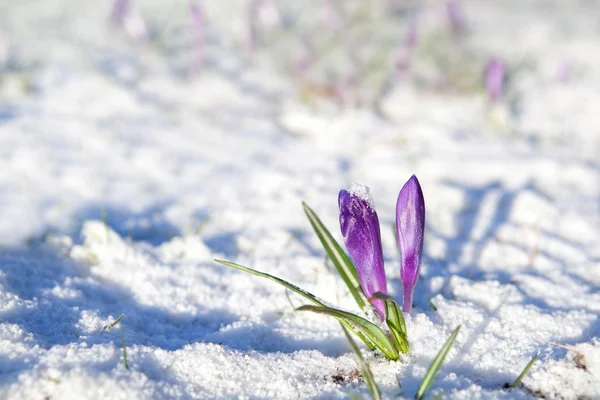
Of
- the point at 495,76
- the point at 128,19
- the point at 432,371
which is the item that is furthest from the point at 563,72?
the point at 432,371

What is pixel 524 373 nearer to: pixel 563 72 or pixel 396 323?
pixel 396 323

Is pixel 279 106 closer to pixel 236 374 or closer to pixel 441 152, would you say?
pixel 441 152

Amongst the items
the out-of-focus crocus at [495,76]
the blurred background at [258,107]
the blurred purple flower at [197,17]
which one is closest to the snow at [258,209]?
the blurred background at [258,107]

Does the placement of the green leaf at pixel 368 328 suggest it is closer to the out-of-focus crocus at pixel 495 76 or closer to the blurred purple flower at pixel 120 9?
the out-of-focus crocus at pixel 495 76

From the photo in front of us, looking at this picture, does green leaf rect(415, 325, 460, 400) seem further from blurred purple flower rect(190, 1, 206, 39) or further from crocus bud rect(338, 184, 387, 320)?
blurred purple flower rect(190, 1, 206, 39)

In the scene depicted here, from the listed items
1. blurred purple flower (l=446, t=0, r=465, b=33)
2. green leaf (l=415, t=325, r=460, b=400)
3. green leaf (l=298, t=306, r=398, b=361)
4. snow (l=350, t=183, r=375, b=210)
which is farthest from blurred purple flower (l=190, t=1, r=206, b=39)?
green leaf (l=415, t=325, r=460, b=400)
